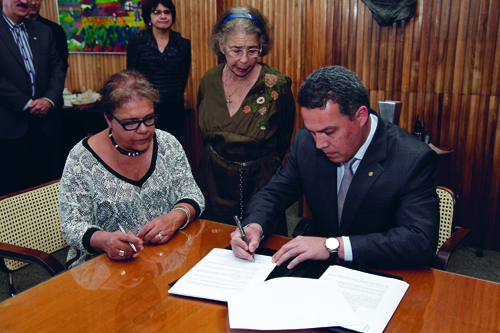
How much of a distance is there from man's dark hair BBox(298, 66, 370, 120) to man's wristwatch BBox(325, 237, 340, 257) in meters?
0.52

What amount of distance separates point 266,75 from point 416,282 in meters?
1.76

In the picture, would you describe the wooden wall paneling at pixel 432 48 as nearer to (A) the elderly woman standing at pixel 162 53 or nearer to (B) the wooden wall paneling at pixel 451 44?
(B) the wooden wall paneling at pixel 451 44

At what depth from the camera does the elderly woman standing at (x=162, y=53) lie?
403cm

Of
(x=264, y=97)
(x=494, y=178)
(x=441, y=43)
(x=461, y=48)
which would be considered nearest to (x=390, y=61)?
(x=441, y=43)

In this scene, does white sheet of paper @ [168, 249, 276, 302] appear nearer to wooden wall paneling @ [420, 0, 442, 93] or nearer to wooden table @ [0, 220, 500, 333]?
wooden table @ [0, 220, 500, 333]

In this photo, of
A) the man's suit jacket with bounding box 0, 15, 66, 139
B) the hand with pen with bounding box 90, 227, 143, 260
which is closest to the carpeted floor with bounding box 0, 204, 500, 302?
the man's suit jacket with bounding box 0, 15, 66, 139

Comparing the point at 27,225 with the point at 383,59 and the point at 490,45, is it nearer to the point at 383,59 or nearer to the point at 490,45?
the point at 383,59

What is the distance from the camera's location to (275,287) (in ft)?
4.43

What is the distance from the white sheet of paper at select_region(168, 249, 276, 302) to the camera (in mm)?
1389

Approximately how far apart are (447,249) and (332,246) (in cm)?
59

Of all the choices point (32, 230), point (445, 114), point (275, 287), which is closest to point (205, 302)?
point (275, 287)

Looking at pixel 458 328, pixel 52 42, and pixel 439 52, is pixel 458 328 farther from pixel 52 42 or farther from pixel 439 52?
pixel 52 42

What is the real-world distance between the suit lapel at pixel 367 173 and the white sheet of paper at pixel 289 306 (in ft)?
1.80

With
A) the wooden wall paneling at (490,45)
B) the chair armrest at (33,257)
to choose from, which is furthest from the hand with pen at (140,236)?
the wooden wall paneling at (490,45)
